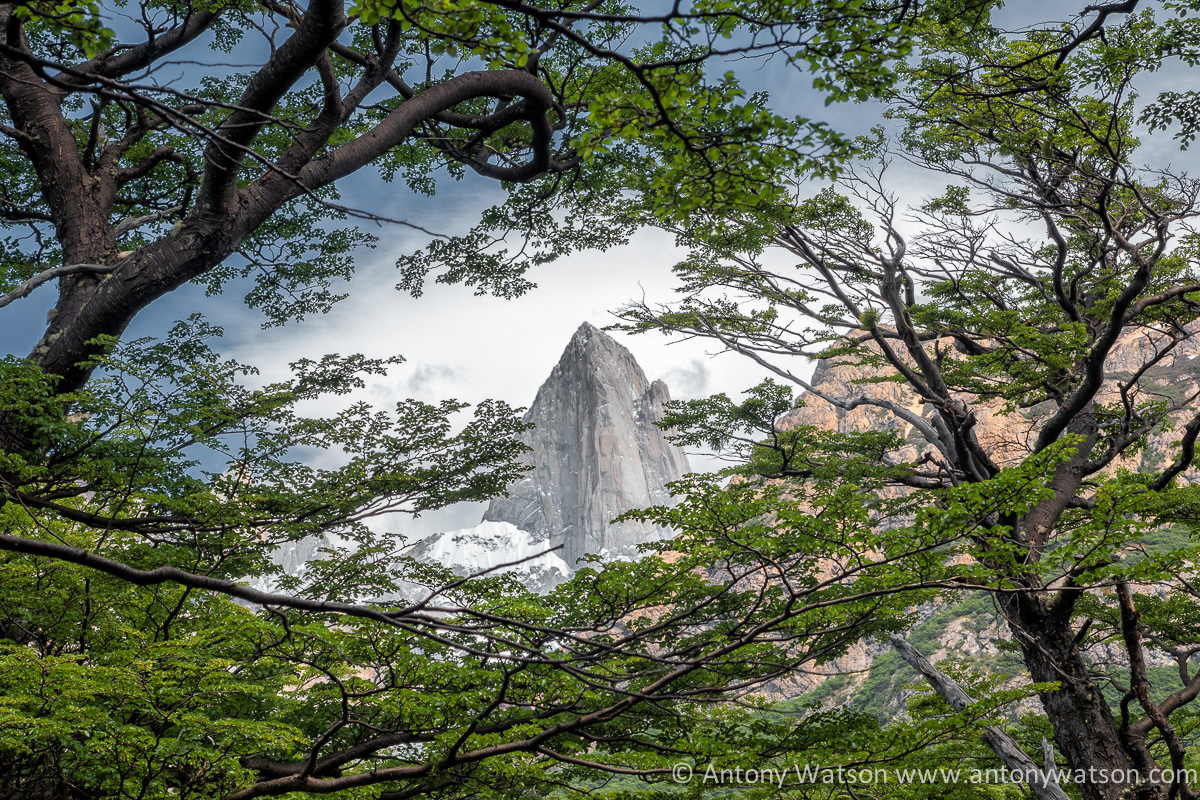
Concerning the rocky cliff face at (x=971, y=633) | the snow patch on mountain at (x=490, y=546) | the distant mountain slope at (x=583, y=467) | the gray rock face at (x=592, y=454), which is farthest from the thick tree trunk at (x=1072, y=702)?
the snow patch on mountain at (x=490, y=546)

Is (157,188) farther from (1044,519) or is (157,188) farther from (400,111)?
(1044,519)

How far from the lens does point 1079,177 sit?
748 centimetres

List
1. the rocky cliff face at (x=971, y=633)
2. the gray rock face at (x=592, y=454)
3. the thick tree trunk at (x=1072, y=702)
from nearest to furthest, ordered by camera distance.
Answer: the thick tree trunk at (x=1072, y=702) < the rocky cliff face at (x=971, y=633) < the gray rock face at (x=592, y=454)

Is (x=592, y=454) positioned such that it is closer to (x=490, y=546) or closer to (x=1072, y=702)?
(x=490, y=546)

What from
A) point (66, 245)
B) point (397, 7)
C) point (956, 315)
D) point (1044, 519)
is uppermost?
point (956, 315)

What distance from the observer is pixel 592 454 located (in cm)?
9125

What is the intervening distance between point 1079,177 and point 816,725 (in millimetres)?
7160

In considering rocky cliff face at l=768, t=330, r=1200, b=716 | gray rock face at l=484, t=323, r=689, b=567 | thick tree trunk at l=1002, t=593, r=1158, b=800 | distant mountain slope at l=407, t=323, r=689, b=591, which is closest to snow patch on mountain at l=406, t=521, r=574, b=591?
distant mountain slope at l=407, t=323, r=689, b=591

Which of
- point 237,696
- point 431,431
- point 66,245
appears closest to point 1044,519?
point 431,431

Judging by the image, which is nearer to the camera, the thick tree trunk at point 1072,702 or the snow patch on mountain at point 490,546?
the thick tree trunk at point 1072,702

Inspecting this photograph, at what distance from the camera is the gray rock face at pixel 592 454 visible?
8881cm

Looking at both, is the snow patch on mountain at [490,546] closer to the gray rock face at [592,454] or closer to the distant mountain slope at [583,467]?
the distant mountain slope at [583,467]

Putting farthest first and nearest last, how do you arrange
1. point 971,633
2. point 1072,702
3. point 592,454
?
point 592,454, point 971,633, point 1072,702

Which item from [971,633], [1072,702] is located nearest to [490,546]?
[971,633]
